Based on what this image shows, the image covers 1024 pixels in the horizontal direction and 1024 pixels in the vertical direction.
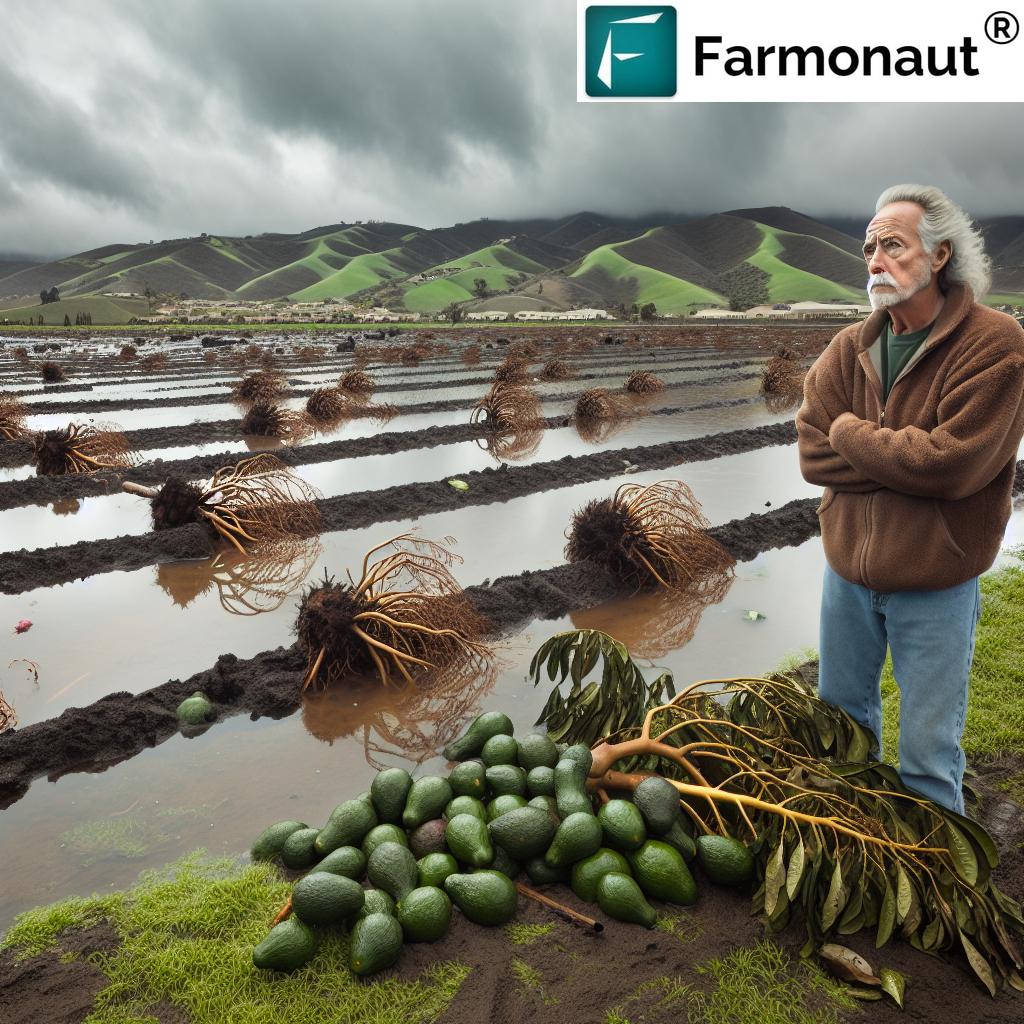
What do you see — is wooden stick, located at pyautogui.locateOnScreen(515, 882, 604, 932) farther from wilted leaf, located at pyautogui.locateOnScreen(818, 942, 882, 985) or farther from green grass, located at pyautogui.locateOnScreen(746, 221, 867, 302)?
green grass, located at pyautogui.locateOnScreen(746, 221, 867, 302)

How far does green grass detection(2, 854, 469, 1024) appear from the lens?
98.7 inches

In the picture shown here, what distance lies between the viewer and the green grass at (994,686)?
13.9ft

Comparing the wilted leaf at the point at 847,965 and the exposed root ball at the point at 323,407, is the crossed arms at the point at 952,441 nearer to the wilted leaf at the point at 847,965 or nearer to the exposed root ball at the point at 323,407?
the wilted leaf at the point at 847,965

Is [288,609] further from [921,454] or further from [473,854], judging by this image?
[921,454]

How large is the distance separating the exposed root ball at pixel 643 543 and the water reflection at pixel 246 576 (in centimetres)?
298

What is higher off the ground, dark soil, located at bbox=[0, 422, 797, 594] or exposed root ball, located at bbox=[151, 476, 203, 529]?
exposed root ball, located at bbox=[151, 476, 203, 529]

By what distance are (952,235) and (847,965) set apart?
2600 mm

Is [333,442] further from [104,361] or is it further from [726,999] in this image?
[104,361]

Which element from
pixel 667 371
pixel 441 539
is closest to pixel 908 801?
pixel 441 539

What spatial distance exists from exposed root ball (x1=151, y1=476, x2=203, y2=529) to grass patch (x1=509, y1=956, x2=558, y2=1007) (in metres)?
7.29

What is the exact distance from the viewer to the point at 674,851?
2.92m

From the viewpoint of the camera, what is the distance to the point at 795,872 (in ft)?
8.80

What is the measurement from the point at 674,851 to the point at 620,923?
1.13 feet

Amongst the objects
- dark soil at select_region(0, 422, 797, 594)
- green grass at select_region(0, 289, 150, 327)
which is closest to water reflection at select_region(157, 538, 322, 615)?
dark soil at select_region(0, 422, 797, 594)
